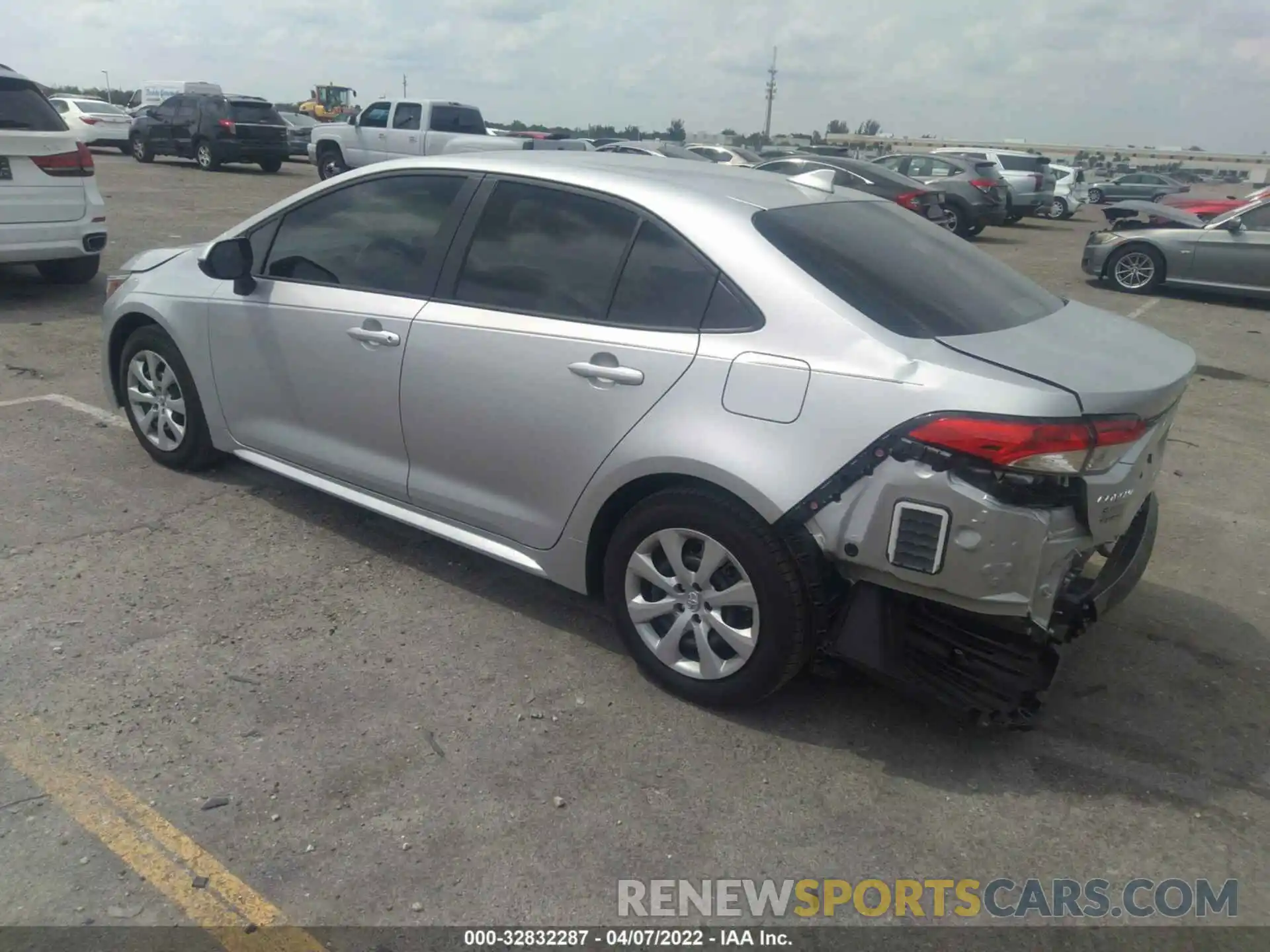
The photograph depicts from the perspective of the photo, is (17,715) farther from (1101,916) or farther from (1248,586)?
(1248,586)

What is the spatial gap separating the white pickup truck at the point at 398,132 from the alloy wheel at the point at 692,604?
60.6 feet

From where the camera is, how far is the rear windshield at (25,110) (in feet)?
26.2

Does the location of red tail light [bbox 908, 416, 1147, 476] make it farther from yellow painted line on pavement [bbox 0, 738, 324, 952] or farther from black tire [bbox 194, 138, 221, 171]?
black tire [bbox 194, 138, 221, 171]

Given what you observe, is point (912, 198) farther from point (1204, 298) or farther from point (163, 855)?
point (163, 855)

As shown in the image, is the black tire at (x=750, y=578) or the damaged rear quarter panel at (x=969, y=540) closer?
the damaged rear quarter panel at (x=969, y=540)

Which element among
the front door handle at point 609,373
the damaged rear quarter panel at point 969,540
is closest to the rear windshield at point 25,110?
the front door handle at point 609,373

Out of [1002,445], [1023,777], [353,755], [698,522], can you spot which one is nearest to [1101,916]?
[1023,777]

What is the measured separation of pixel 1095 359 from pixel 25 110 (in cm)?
854

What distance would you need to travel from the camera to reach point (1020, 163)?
2320 centimetres

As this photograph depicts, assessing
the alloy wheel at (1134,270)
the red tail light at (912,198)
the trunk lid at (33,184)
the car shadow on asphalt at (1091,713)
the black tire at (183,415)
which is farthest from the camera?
the red tail light at (912,198)

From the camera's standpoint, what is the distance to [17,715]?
3.15 metres

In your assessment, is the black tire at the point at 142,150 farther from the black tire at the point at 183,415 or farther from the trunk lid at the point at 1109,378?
the trunk lid at the point at 1109,378

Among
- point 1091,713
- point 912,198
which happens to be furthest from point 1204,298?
point 1091,713

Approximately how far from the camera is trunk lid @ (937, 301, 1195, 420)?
2.83 metres
